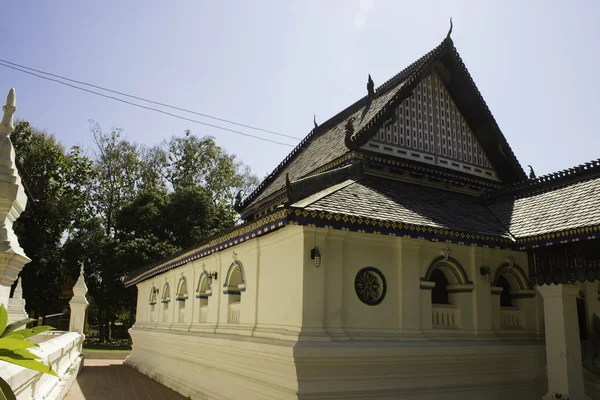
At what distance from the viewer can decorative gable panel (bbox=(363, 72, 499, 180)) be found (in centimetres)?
1295

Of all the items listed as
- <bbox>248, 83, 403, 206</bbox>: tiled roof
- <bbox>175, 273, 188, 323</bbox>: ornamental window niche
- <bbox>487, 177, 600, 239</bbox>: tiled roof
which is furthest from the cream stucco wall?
<bbox>248, 83, 403, 206</bbox>: tiled roof

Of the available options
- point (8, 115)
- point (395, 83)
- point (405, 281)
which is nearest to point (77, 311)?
point (395, 83)

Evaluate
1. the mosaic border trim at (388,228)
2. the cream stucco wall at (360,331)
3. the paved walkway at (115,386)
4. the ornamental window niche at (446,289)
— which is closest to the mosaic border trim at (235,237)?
the mosaic border trim at (388,228)

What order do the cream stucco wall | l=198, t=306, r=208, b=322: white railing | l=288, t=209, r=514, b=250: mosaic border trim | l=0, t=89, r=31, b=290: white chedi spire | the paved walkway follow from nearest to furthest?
1. l=0, t=89, r=31, b=290: white chedi spire
2. l=288, t=209, r=514, b=250: mosaic border trim
3. the cream stucco wall
4. the paved walkway
5. l=198, t=306, r=208, b=322: white railing

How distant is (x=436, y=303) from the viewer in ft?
34.9

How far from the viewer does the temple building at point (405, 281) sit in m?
8.62

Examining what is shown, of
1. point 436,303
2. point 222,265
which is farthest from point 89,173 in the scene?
point 436,303

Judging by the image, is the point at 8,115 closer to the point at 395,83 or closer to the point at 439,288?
the point at 439,288

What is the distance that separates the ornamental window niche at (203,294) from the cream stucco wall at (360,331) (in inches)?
63.0

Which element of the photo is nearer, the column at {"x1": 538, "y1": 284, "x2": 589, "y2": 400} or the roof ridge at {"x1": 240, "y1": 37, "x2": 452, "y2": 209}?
the column at {"x1": 538, "y1": 284, "x2": 589, "y2": 400}

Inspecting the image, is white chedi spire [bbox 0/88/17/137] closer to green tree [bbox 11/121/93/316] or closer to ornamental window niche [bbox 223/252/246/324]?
ornamental window niche [bbox 223/252/246/324]

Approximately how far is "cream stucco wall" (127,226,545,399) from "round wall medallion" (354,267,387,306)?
0.11m

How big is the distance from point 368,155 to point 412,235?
354 centimetres

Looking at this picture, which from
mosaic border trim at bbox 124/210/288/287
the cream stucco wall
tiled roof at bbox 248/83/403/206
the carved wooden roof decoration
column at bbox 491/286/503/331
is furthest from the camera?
tiled roof at bbox 248/83/403/206
